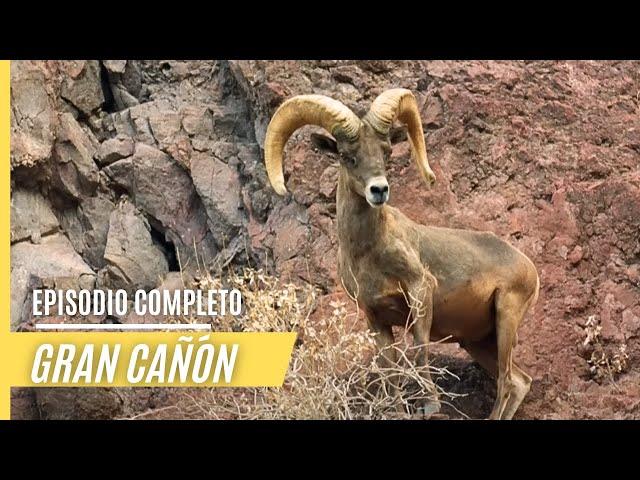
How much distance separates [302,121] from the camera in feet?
39.5

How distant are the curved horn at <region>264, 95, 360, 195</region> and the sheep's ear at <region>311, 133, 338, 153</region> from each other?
0.08 m

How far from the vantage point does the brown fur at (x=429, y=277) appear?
11.8 metres

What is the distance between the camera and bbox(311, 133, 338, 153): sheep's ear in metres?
11.8

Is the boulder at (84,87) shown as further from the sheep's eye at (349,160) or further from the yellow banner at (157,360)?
the sheep's eye at (349,160)

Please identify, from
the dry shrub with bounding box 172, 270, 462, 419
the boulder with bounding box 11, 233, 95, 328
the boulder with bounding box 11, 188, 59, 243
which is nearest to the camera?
the dry shrub with bounding box 172, 270, 462, 419

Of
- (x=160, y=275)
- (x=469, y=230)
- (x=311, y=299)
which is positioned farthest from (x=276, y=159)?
(x=160, y=275)

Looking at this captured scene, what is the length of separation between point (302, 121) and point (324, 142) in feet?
1.06

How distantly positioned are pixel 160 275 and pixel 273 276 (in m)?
1.41

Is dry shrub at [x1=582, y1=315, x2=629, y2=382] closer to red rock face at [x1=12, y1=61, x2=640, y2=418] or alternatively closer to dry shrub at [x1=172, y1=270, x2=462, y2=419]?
red rock face at [x1=12, y1=61, x2=640, y2=418]

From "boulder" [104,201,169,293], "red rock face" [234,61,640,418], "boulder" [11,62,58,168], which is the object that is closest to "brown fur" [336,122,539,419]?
"red rock face" [234,61,640,418]

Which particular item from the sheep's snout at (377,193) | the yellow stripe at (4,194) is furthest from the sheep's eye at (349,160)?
the yellow stripe at (4,194)

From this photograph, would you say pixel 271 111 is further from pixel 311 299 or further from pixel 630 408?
pixel 630 408

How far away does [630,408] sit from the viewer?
502 inches

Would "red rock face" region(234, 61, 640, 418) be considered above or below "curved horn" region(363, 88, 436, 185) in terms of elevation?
below
